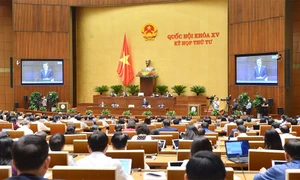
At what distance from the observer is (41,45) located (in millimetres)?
22219

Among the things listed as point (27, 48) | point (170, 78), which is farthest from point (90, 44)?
point (170, 78)

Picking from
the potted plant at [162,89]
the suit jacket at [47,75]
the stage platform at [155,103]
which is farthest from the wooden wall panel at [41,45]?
the potted plant at [162,89]

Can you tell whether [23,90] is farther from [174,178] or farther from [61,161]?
[174,178]

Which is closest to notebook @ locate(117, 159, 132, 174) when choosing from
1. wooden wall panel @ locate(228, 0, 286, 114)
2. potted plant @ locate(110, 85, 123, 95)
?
wooden wall panel @ locate(228, 0, 286, 114)

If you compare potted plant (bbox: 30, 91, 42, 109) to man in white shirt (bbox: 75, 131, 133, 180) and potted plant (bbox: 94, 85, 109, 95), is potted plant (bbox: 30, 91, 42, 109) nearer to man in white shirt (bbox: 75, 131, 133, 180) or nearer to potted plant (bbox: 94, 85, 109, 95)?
potted plant (bbox: 94, 85, 109, 95)

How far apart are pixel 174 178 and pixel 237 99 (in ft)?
51.9

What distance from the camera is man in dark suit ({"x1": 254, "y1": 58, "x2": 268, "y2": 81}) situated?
17991 millimetres

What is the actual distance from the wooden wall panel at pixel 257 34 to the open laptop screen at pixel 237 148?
489 inches

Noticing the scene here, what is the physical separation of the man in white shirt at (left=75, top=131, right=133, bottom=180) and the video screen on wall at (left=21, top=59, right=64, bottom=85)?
18.6m

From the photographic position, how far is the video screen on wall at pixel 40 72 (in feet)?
72.2

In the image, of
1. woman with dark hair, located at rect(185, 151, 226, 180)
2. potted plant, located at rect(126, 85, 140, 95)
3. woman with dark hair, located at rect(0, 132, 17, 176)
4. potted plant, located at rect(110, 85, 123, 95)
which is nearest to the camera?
woman with dark hair, located at rect(185, 151, 226, 180)

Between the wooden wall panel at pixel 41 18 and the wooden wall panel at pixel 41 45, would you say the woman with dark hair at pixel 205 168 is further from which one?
the wooden wall panel at pixel 41 18

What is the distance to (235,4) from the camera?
1950 cm

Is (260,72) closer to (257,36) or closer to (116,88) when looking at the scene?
(257,36)
